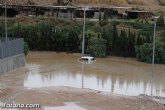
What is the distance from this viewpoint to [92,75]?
170 feet

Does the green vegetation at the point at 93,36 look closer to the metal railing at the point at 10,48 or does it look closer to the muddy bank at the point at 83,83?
the muddy bank at the point at 83,83

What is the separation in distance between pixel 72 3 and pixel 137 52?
3362cm

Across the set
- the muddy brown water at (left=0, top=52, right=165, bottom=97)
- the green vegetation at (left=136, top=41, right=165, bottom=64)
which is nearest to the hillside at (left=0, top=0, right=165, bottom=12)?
the green vegetation at (left=136, top=41, right=165, bottom=64)

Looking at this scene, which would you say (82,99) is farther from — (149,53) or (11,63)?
(149,53)

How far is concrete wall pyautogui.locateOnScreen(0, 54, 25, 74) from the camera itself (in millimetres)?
46719

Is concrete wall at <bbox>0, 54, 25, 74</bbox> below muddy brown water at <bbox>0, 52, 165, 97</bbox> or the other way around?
the other way around

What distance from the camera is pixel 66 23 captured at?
78312 mm

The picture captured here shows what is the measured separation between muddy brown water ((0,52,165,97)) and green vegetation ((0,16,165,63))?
3.45m

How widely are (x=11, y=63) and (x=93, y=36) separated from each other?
77.4 feet

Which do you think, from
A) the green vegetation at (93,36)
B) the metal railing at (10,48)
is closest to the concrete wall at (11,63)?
the metal railing at (10,48)

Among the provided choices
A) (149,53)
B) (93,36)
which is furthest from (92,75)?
(93,36)

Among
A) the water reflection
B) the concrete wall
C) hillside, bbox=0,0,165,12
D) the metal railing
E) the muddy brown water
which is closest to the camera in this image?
the muddy brown water

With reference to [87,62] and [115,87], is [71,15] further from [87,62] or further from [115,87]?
[115,87]

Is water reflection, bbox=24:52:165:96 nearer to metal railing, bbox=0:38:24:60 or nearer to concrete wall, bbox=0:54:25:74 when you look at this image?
concrete wall, bbox=0:54:25:74
